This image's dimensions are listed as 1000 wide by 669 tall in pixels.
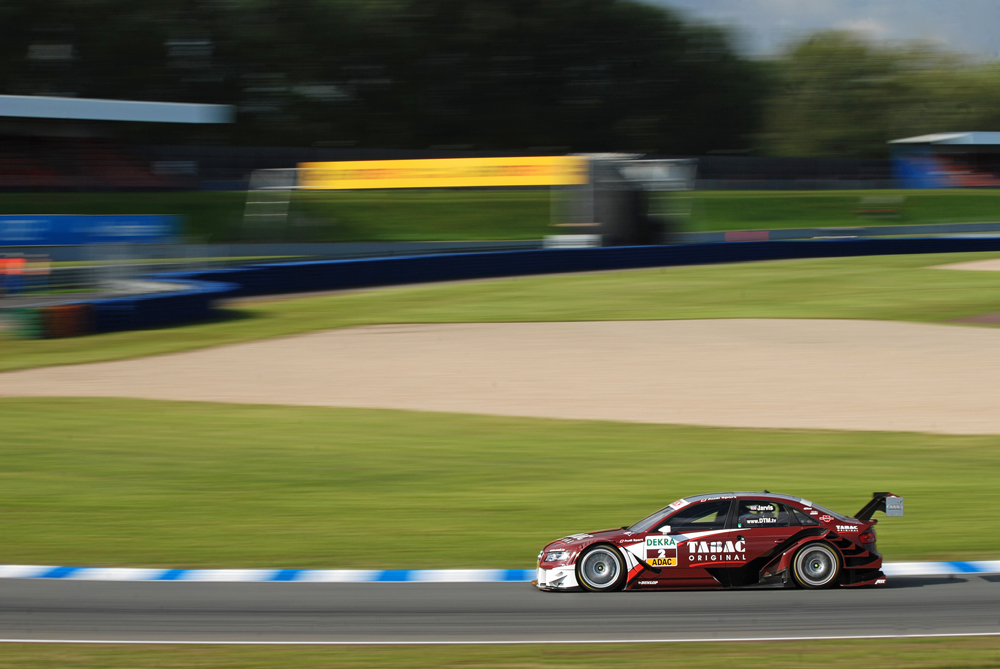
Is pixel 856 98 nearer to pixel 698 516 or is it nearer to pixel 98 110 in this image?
pixel 98 110

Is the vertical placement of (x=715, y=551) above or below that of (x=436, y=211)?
below

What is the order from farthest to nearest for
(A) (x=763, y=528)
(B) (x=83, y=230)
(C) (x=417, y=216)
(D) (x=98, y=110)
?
(C) (x=417, y=216) < (D) (x=98, y=110) < (B) (x=83, y=230) < (A) (x=763, y=528)

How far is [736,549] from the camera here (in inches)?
244

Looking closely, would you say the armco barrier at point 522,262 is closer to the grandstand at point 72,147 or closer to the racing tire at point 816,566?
the grandstand at point 72,147

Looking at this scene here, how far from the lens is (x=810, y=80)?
92.4 metres

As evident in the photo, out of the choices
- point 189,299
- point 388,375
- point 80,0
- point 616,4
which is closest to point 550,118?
point 616,4

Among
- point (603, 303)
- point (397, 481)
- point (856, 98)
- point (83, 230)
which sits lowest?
point (397, 481)

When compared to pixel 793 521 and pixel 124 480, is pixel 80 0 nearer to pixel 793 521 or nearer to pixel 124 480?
pixel 124 480

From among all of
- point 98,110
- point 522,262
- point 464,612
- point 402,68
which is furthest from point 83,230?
point 402,68

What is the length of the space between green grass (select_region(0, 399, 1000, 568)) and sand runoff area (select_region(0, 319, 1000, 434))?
0.97m

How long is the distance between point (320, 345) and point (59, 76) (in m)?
48.7

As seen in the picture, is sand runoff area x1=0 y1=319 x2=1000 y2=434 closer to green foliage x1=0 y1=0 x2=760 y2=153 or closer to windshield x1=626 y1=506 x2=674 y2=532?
windshield x1=626 y1=506 x2=674 y2=532

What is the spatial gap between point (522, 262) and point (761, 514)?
962 inches

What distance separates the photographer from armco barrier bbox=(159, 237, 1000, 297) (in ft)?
84.3
